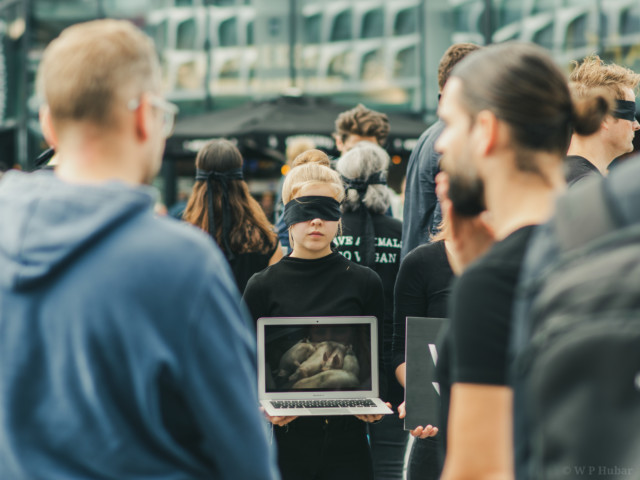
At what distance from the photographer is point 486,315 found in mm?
1773

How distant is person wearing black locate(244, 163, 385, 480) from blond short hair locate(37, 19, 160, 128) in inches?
85.2

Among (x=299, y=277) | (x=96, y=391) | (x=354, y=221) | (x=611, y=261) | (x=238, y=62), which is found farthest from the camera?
(x=238, y=62)

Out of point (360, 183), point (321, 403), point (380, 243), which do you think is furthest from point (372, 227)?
point (321, 403)

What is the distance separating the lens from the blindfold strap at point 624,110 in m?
3.87

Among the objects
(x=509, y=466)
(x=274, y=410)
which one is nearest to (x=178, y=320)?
(x=509, y=466)

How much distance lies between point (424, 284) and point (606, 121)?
107cm

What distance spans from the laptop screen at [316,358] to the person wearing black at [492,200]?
5.70 feet

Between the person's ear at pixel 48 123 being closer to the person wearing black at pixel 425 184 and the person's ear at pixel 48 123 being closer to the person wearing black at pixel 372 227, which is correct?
the person wearing black at pixel 425 184

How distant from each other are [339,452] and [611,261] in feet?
8.60

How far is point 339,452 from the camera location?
12.6 feet

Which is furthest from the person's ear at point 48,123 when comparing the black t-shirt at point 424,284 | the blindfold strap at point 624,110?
the blindfold strap at point 624,110

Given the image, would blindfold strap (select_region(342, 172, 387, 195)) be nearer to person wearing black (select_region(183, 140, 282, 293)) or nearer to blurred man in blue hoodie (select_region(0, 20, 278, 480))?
person wearing black (select_region(183, 140, 282, 293))

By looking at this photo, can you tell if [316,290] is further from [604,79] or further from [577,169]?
[604,79]

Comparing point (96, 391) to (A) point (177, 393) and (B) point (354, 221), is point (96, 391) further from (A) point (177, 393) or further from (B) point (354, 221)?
(B) point (354, 221)
